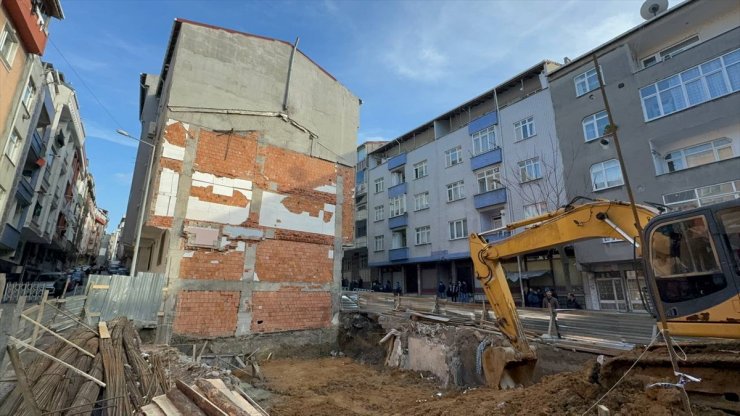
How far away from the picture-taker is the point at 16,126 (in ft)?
55.5

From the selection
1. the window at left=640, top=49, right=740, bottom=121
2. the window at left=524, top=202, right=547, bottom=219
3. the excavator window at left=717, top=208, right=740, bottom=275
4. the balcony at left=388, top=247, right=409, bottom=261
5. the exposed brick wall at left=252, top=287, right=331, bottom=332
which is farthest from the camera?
the balcony at left=388, top=247, right=409, bottom=261

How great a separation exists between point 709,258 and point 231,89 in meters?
16.0

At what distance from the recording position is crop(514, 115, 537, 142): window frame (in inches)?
893

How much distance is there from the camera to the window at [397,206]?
32.2m

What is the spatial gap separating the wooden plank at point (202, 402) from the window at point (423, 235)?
2425cm

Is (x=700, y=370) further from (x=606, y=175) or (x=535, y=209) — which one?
(x=535, y=209)

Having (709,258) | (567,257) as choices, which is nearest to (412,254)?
(567,257)

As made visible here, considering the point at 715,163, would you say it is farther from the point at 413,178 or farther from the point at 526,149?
the point at 413,178

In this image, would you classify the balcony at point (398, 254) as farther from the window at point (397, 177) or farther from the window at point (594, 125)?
the window at point (594, 125)

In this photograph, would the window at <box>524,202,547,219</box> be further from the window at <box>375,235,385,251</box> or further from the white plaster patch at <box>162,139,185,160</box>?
the white plaster patch at <box>162,139,185,160</box>

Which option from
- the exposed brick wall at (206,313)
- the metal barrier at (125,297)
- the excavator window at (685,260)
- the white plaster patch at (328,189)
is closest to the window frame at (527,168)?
the white plaster patch at (328,189)

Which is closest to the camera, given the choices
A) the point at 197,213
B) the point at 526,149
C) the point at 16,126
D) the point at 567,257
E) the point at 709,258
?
the point at 709,258

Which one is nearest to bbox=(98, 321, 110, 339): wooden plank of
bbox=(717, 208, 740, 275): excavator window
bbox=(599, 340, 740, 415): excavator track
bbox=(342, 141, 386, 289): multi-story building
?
bbox=(599, 340, 740, 415): excavator track

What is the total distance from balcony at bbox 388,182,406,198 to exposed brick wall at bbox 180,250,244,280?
2053 centimetres
